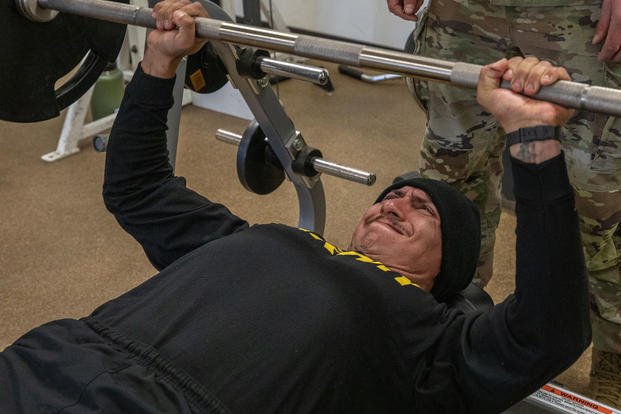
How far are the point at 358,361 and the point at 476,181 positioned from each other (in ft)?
2.64

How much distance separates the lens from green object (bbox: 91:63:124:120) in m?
3.26

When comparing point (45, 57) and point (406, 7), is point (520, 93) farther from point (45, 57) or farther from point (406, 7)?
point (45, 57)

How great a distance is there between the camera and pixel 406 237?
4.45ft

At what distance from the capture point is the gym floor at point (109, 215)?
2.23 meters

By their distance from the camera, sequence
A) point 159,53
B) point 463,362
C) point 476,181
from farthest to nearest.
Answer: point 476,181
point 159,53
point 463,362

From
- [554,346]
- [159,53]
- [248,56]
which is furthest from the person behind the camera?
[248,56]

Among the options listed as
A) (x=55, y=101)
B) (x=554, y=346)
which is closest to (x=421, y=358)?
(x=554, y=346)

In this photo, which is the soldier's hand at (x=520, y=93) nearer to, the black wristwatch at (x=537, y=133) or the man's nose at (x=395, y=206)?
the black wristwatch at (x=537, y=133)

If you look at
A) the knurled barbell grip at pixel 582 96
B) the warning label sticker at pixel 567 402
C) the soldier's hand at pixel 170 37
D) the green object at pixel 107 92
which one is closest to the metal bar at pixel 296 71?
the soldier's hand at pixel 170 37

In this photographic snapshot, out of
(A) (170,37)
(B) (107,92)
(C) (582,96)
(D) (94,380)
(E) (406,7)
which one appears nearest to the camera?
(C) (582,96)

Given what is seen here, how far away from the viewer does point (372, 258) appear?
1.35 m

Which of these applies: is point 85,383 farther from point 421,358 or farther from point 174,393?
point 421,358

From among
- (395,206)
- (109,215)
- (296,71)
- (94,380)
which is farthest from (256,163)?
(109,215)

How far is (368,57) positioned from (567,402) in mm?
844
